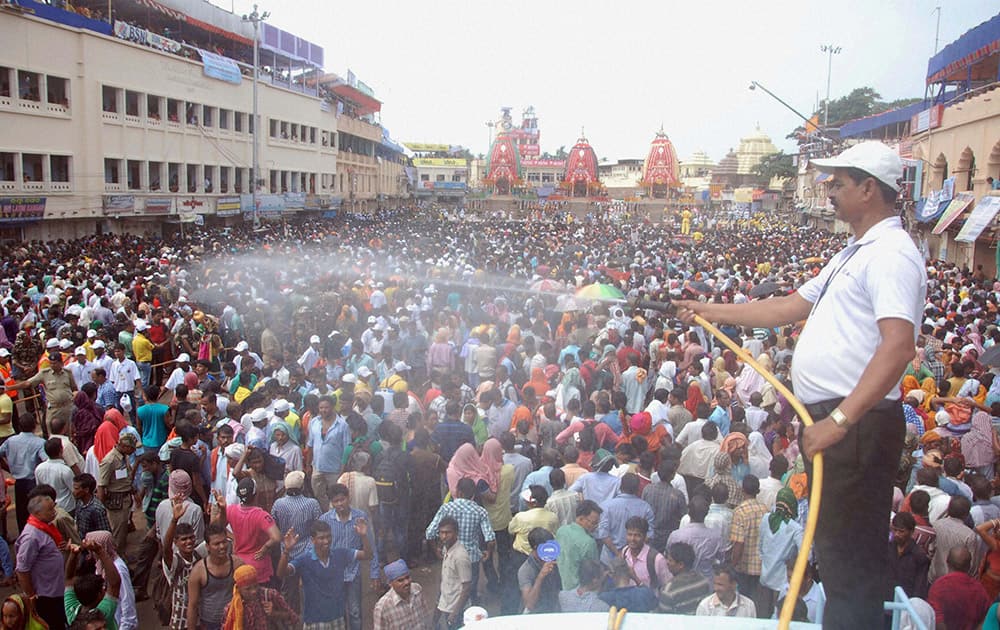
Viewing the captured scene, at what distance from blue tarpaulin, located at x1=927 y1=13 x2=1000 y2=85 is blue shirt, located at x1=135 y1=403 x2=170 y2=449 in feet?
84.8

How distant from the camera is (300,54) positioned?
1751 inches

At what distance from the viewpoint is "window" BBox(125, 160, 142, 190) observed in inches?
1148

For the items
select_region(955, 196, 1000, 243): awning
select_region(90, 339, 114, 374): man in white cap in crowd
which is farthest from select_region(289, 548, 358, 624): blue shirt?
select_region(955, 196, 1000, 243): awning

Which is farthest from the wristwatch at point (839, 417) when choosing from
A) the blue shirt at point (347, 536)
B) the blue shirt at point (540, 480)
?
→ the blue shirt at point (347, 536)

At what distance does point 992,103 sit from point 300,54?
3470 cm

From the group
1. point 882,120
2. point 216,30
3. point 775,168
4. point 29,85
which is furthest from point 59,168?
point 775,168

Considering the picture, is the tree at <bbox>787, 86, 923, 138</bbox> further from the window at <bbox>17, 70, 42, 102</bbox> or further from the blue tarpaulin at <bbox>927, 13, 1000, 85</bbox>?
the window at <bbox>17, 70, 42, 102</bbox>

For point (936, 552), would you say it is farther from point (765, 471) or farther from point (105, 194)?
point (105, 194)

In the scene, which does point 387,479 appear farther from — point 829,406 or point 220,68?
point 220,68

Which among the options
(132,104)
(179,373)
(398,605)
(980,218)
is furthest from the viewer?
(132,104)

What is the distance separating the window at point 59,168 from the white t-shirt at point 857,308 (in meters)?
27.6

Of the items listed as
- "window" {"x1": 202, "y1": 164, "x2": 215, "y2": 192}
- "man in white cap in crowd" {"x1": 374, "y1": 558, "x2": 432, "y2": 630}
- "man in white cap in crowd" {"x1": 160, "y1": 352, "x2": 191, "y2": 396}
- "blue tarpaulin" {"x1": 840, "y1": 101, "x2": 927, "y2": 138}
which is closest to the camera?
"man in white cap in crowd" {"x1": 374, "y1": 558, "x2": 432, "y2": 630}

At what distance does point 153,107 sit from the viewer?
30078 millimetres

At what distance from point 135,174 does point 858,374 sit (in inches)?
1232
